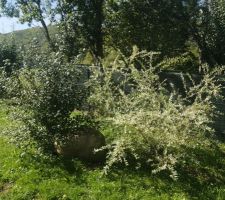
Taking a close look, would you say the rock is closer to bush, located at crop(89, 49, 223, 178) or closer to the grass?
the grass

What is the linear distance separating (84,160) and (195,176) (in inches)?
127

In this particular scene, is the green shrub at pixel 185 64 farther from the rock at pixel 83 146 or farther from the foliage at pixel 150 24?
the rock at pixel 83 146

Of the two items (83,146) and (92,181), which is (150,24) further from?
(92,181)

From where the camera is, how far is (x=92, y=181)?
40.8ft

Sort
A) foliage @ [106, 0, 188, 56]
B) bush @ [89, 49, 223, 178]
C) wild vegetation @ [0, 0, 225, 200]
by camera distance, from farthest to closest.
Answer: foliage @ [106, 0, 188, 56]
bush @ [89, 49, 223, 178]
wild vegetation @ [0, 0, 225, 200]

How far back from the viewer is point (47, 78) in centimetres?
1423

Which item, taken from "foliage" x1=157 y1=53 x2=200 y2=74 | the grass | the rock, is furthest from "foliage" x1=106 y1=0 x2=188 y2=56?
the rock

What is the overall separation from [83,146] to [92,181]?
5.19 ft

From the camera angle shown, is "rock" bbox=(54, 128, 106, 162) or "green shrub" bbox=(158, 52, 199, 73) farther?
"green shrub" bbox=(158, 52, 199, 73)

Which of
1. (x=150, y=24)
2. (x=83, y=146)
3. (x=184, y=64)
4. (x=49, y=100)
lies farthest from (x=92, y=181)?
(x=184, y=64)

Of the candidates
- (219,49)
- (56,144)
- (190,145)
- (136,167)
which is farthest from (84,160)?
(219,49)

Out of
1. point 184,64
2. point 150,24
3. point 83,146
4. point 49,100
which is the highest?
point 150,24

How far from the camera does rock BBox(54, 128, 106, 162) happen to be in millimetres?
13727

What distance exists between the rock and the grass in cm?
30
